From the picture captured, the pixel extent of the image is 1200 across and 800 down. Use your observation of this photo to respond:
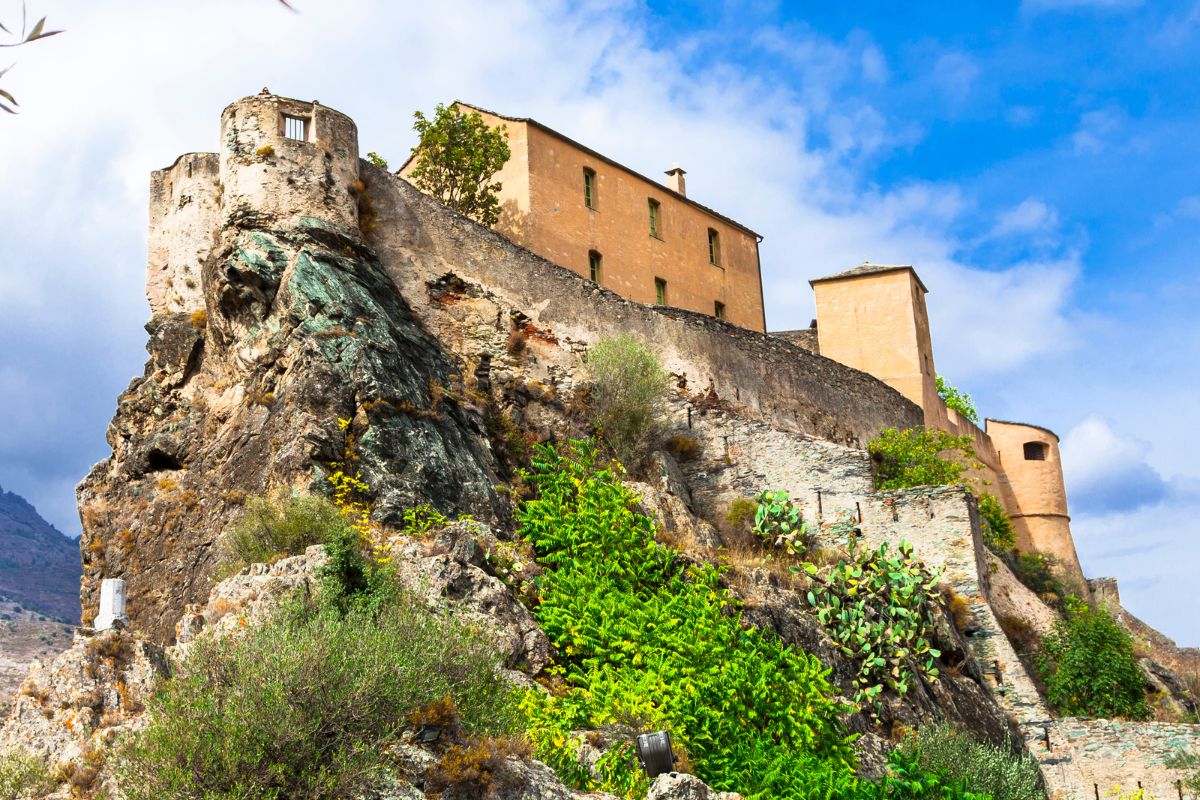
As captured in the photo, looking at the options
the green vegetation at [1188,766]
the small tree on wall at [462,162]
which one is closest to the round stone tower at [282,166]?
the small tree on wall at [462,162]

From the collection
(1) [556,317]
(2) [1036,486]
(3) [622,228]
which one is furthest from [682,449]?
(2) [1036,486]

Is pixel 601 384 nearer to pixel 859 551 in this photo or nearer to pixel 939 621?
pixel 859 551

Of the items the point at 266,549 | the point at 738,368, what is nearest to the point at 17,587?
the point at 738,368

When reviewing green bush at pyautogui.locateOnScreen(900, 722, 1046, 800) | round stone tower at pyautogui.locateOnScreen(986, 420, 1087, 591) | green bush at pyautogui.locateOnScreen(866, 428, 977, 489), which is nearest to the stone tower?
green bush at pyautogui.locateOnScreen(866, 428, 977, 489)

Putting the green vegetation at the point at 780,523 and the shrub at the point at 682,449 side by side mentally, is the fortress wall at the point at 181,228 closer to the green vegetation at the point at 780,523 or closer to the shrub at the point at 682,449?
the shrub at the point at 682,449

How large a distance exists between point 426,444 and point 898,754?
25.3 feet

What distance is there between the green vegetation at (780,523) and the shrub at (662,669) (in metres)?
4.00

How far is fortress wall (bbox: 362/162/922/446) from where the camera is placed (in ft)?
76.5

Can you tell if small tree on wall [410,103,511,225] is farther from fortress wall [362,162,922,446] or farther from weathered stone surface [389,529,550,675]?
weathered stone surface [389,529,550,675]

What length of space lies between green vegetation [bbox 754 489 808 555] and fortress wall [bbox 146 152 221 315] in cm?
1035

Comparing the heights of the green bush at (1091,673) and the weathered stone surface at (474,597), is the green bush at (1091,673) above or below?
below

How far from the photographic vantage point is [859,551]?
74.9ft

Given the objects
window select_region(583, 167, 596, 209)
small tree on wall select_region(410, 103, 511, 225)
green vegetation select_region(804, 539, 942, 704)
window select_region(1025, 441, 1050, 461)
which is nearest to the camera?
green vegetation select_region(804, 539, 942, 704)

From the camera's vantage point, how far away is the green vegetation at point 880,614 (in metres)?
19.9
